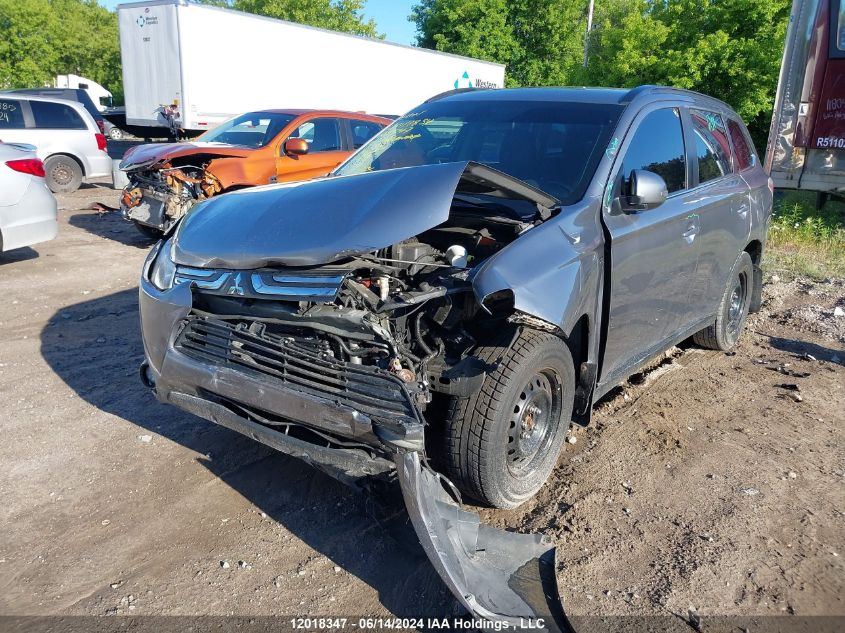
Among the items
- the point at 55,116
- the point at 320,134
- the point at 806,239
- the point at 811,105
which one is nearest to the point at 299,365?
the point at 320,134

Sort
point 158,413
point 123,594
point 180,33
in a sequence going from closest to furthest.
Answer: point 123,594 → point 158,413 → point 180,33

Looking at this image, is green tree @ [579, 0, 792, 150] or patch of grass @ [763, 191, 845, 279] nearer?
patch of grass @ [763, 191, 845, 279]

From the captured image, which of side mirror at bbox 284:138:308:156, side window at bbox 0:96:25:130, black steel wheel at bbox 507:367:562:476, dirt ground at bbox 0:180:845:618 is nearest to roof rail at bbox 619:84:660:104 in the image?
black steel wheel at bbox 507:367:562:476

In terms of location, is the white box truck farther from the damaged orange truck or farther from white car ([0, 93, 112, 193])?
the damaged orange truck

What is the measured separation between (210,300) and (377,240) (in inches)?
38.8

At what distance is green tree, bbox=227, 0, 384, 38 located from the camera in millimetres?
38531

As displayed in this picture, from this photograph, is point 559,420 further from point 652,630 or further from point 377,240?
point 377,240

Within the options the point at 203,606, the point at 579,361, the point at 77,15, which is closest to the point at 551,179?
the point at 579,361

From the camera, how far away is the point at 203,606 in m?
2.81

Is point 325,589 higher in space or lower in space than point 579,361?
lower

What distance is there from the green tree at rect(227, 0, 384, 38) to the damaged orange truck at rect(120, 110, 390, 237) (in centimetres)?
3059

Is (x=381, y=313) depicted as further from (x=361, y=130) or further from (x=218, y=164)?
(x=361, y=130)

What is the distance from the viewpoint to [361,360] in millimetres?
2953

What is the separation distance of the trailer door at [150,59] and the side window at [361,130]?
331 inches
